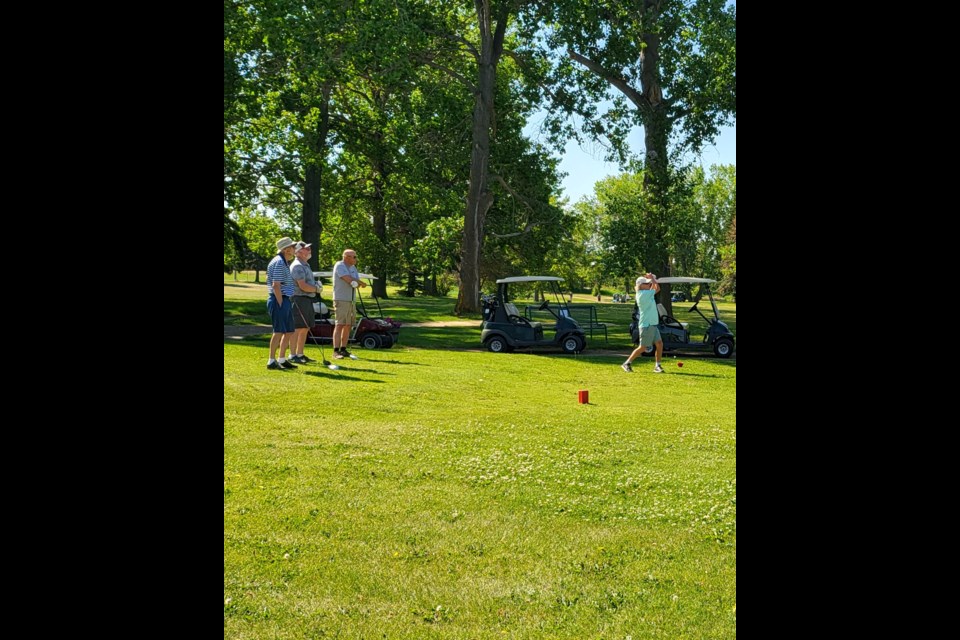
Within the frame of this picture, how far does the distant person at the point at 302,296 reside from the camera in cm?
1320

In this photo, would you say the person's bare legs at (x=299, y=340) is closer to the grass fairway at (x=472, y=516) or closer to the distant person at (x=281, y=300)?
the distant person at (x=281, y=300)

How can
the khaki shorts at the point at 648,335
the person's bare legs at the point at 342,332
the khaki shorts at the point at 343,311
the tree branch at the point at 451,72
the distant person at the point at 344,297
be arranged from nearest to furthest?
the distant person at the point at 344,297
the khaki shorts at the point at 343,311
the person's bare legs at the point at 342,332
the khaki shorts at the point at 648,335
the tree branch at the point at 451,72

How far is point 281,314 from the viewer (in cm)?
1265

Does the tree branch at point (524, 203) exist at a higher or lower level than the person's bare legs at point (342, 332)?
higher

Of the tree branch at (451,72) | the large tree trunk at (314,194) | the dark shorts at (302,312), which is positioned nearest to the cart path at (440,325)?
the dark shorts at (302,312)

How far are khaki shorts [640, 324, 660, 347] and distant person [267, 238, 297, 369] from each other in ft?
19.1

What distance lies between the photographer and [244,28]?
71.5ft

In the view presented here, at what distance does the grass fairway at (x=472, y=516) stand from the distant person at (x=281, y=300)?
5.27 feet

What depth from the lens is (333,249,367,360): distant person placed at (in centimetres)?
1402

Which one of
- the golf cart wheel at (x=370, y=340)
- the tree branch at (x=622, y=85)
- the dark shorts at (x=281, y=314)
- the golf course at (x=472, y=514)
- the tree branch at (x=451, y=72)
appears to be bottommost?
the golf course at (x=472, y=514)

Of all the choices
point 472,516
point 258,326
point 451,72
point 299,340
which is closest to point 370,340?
point 299,340

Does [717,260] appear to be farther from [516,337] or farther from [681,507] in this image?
[681,507]

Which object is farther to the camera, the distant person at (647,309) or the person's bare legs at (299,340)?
the distant person at (647,309)

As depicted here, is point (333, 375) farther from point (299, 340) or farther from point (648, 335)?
point (648, 335)
